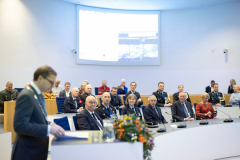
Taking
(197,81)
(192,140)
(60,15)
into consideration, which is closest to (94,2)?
(60,15)

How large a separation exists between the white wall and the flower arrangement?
22.1 feet

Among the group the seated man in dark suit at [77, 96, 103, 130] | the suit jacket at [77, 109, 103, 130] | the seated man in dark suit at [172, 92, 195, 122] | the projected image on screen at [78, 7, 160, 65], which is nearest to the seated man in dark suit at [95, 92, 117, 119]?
the seated man in dark suit at [77, 96, 103, 130]

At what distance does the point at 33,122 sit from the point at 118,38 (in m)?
8.17

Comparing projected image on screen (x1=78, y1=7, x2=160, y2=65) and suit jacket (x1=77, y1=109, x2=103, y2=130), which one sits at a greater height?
projected image on screen (x1=78, y1=7, x2=160, y2=65)

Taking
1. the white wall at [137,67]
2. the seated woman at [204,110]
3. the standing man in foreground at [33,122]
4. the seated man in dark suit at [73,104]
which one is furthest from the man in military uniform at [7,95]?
the standing man in foreground at [33,122]

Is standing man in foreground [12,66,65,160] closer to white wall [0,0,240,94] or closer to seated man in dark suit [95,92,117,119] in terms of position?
seated man in dark suit [95,92,117,119]

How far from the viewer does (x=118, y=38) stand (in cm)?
938

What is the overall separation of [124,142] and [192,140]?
2.05m

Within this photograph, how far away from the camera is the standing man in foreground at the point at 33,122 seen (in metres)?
1.38

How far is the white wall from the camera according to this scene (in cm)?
765

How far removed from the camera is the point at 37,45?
8117mm

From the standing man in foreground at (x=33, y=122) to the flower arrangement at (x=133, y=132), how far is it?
420 millimetres

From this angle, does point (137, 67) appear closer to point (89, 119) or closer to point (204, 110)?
point (204, 110)

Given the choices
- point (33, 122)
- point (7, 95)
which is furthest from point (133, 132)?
point (7, 95)
